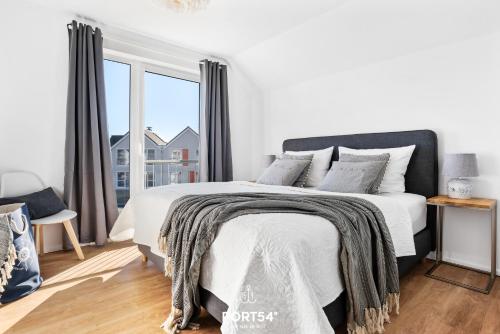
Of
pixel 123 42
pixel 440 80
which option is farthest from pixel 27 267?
pixel 440 80

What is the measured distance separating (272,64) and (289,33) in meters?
0.62

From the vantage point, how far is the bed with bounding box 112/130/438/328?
1.37m

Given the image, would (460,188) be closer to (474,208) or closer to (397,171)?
(474,208)

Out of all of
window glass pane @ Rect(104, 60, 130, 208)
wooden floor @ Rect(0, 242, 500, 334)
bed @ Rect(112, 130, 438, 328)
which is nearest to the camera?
bed @ Rect(112, 130, 438, 328)

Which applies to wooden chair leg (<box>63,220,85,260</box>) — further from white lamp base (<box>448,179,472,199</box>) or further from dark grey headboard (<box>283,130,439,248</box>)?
white lamp base (<box>448,179,472,199</box>)

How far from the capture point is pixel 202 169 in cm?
397

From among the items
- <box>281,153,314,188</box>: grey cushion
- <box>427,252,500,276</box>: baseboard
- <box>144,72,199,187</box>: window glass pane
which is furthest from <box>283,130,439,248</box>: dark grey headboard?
<box>144,72,199,187</box>: window glass pane

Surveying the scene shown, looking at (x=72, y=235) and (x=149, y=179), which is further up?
(x=149, y=179)

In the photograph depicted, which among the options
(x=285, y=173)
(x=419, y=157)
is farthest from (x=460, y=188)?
(x=285, y=173)

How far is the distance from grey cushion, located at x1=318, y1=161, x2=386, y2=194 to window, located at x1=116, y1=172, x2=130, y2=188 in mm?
2448

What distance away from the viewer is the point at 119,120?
11.8 feet

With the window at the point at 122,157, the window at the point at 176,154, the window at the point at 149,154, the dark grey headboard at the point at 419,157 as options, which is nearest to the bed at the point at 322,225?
the dark grey headboard at the point at 419,157

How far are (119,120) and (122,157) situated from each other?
1.52 feet

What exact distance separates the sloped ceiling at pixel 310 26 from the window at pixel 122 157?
1456 millimetres
